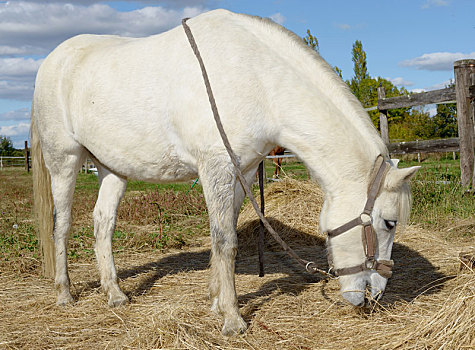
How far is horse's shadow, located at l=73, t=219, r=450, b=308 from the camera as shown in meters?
3.96

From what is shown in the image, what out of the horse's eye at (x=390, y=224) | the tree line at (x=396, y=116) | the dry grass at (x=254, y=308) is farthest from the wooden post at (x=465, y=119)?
the tree line at (x=396, y=116)

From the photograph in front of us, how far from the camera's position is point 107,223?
4375 mm

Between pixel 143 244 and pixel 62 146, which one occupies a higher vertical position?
pixel 62 146

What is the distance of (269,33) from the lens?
338 centimetres

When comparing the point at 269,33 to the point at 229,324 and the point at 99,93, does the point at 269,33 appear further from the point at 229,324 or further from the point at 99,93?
the point at 229,324

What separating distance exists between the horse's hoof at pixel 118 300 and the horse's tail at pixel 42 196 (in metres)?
1.13

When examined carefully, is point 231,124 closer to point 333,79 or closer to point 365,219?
point 333,79

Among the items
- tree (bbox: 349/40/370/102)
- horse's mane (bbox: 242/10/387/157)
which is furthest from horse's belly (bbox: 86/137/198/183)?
tree (bbox: 349/40/370/102)

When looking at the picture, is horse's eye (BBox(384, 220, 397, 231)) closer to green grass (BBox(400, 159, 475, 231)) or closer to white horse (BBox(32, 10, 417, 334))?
white horse (BBox(32, 10, 417, 334))

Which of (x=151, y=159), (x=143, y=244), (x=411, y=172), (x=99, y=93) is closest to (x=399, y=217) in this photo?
(x=411, y=172)

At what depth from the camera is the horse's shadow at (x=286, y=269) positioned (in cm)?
396

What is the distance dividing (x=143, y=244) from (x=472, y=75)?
5.93m

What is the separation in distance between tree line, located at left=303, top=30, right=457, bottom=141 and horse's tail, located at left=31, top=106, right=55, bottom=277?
1970cm

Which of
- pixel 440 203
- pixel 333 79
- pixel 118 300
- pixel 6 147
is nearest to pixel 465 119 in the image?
pixel 440 203
